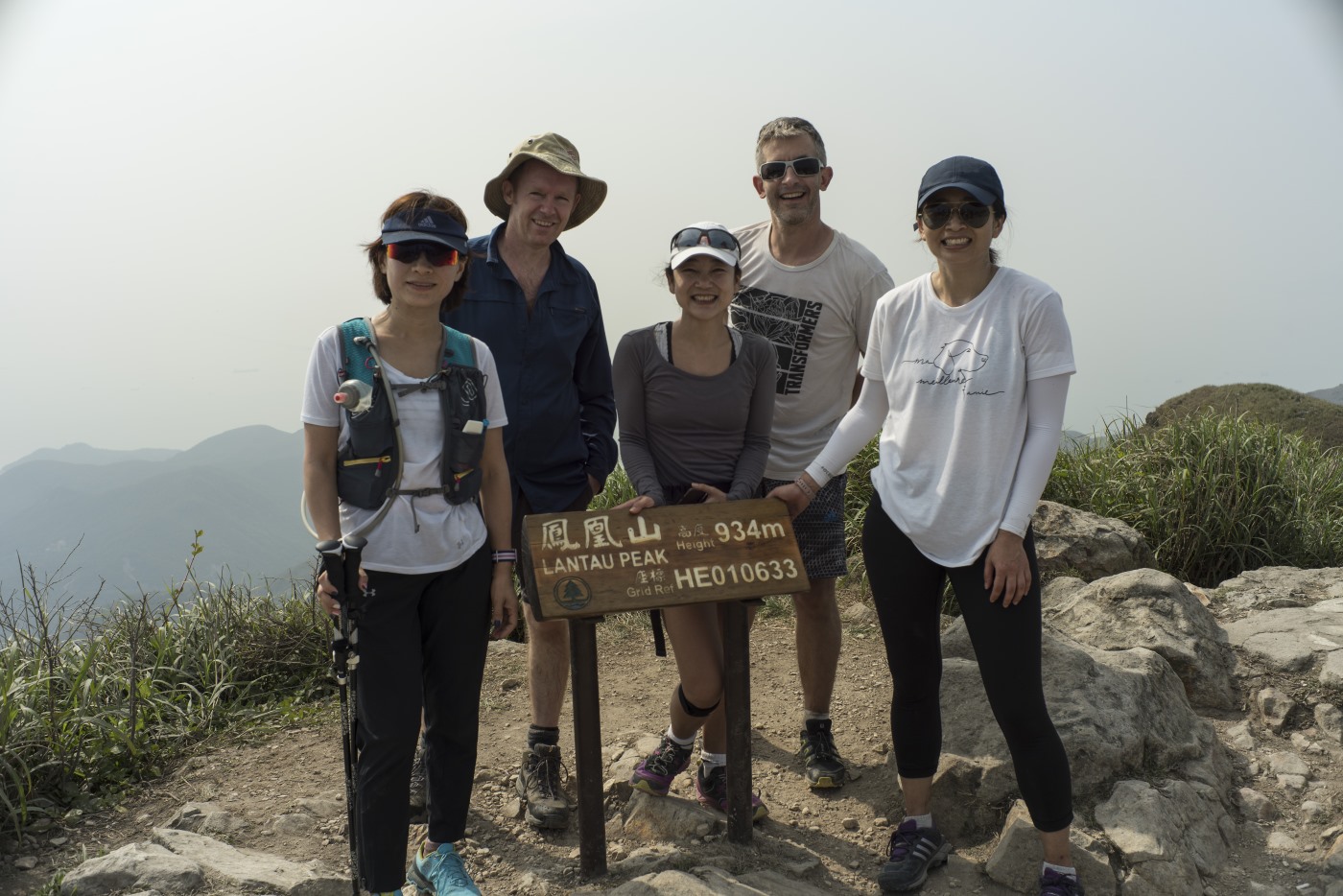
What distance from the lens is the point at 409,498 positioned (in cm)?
299

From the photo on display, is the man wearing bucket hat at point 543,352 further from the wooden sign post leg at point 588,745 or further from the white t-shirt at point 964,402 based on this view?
the white t-shirt at point 964,402

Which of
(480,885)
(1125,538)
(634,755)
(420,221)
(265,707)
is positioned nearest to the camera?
(420,221)

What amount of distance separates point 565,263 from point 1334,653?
4.16 metres

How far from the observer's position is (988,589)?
2977mm

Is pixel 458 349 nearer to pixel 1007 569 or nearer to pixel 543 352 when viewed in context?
pixel 543 352

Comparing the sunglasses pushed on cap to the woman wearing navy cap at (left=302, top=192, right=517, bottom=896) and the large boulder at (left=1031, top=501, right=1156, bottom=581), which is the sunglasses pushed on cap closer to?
the woman wearing navy cap at (left=302, top=192, right=517, bottom=896)

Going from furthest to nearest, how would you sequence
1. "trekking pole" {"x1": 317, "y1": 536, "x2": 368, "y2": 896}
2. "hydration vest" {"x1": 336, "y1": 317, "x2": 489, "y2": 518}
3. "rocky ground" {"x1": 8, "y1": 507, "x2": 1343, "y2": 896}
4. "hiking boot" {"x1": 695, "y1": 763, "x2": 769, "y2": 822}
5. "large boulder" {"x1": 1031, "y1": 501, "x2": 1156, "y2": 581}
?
→ "large boulder" {"x1": 1031, "y1": 501, "x2": 1156, "y2": 581}
"hiking boot" {"x1": 695, "y1": 763, "x2": 769, "y2": 822}
"rocky ground" {"x1": 8, "y1": 507, "x2": 1343, "y2": 896}
"hydration vest" {"x1": 336, "y1": 317, "x2": 489, "y2": 518}
"trekking pole" {"x1": 317, "y1": 536, "x2": 368, "y2": 896}

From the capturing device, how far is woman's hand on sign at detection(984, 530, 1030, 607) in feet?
9.57

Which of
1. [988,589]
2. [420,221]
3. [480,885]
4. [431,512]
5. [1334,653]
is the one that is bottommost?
[480,885]

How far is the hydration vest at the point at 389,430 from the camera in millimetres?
2906

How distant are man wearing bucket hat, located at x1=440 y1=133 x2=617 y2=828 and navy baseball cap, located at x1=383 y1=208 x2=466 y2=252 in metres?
0.72

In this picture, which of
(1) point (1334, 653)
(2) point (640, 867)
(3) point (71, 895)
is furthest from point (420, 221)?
(1) point (1334, 653)

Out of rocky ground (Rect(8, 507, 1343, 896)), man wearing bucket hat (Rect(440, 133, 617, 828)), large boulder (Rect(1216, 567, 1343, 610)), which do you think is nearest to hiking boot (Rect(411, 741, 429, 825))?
rocky ground (Rect(8, 507, 1343, 896))

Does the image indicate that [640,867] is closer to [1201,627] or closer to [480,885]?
[480,885]
